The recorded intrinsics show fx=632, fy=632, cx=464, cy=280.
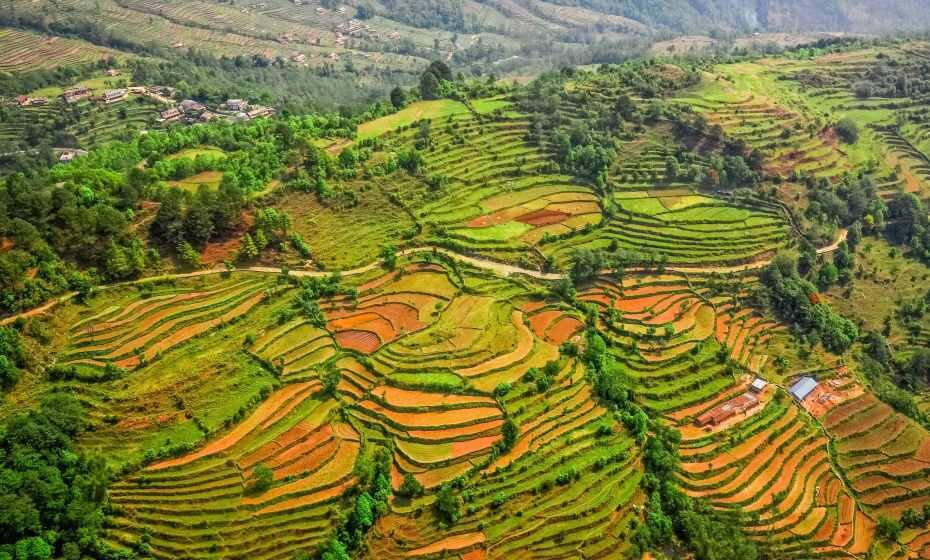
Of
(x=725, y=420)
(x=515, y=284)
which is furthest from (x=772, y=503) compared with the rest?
(x=515, y=284)

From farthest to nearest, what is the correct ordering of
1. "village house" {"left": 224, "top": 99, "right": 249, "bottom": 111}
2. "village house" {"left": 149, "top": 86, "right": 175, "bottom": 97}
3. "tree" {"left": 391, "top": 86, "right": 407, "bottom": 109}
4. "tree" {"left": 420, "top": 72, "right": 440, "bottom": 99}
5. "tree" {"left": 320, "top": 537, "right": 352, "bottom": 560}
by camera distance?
"village house" {"left": 149, "top": 86, "right": 175, "bottom": 97} < "village house" {"left": 224, "top": 99, "right": 249, "bottom": 111} < "tree" {"left": 420, "top": 72, "right": 440, "bottom": 99} < "tree" {"left": 391, "top": 86, "right": 407, "bottom": 109} < "tree" {"left": 320, "top": 537, "right": 352, "bottom": 560}

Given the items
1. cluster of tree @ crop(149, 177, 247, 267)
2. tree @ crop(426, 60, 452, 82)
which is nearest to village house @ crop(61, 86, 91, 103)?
tree @ crop(426, 60, 452, 82)

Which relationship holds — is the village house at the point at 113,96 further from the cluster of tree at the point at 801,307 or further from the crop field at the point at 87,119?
the cluster of tree at the point at 801,307

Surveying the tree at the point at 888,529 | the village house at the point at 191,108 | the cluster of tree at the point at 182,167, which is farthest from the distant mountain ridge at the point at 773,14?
the tree at the point at 888,529

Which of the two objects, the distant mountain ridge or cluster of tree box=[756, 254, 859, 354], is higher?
the distant mountain ridge

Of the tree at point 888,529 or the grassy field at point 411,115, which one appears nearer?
the tree at point 888,529

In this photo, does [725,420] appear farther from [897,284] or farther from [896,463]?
[897,284]

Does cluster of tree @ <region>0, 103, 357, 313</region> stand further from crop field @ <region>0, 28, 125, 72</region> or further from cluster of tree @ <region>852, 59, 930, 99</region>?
cluster of tree @ <region>852, 59, 930, 99</region>
